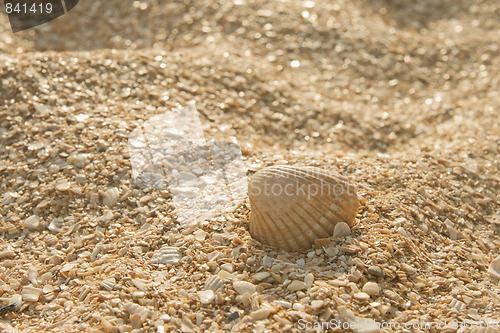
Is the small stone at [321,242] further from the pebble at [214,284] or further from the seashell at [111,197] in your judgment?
the seashell at [111,197]

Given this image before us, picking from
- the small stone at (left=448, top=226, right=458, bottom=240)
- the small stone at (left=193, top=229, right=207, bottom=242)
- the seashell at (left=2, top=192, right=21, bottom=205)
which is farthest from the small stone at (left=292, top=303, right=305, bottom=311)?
the seashell at (left=2, top=192, right=21, bottom=205)

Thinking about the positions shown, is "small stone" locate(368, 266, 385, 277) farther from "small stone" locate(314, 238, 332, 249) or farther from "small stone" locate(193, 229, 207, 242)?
"small stone" locate(193, 229, 207, 242)

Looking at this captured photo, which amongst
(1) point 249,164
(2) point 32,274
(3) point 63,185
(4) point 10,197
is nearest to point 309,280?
(1) point 249,164

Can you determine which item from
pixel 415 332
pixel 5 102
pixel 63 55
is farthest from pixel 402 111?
pixel 5 102

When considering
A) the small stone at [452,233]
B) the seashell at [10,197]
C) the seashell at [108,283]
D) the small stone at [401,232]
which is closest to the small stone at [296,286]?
the small stone at [401,232]

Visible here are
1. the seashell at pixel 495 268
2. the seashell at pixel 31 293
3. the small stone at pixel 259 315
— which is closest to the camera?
the small stone at pixel 259 315

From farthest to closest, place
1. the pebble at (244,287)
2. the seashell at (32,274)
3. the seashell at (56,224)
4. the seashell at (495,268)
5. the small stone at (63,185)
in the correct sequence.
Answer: the small stone at (63,185) → the seashell at (56,224) → the seashell at (495,268) → the seashell at (32,274) → the pebble at (244,287)

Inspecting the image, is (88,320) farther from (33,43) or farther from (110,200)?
(33,43)
